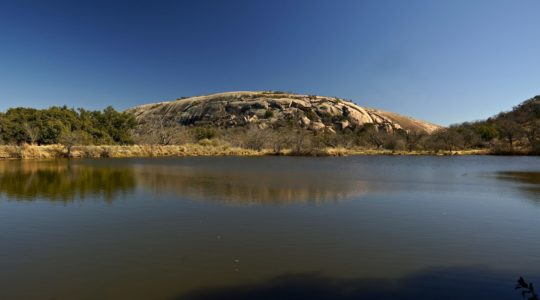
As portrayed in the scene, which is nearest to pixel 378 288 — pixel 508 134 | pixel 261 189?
pixel 261 189

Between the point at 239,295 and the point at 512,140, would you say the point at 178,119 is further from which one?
the point at 239,295

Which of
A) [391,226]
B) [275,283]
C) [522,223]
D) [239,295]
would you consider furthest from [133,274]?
[522,223]

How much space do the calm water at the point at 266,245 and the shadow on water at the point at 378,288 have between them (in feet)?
0.08

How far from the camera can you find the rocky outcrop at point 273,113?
12888cm

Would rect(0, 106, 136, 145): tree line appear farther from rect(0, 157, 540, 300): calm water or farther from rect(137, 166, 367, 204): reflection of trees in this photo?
rect(0, 157, 540, 300): calm water

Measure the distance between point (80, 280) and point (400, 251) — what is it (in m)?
7.62

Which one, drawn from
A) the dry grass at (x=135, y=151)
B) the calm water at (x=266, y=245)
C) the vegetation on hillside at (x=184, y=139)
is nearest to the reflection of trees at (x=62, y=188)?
the calm water at (x=266, y=245)

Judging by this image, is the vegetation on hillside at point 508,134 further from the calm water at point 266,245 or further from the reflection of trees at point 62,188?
the reflection of trees at point 62,188

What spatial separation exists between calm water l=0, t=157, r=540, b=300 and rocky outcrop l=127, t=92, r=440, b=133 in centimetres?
10443

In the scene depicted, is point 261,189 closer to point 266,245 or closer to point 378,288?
point 266,245

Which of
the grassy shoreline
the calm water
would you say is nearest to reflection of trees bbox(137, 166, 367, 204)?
the calm water

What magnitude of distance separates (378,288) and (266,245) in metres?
3.54

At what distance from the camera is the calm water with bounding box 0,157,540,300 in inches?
285

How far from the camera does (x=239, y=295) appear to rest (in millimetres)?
6805
